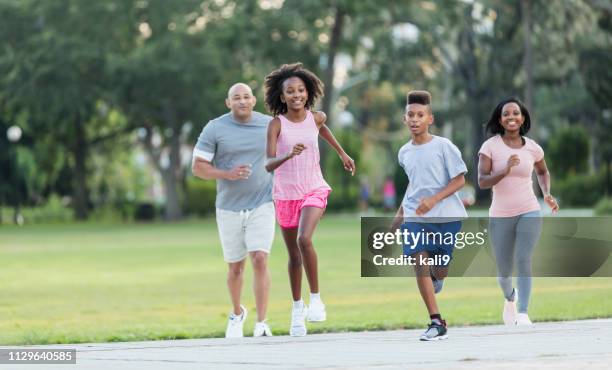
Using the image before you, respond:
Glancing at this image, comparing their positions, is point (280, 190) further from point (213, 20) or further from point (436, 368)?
point (213, 20)

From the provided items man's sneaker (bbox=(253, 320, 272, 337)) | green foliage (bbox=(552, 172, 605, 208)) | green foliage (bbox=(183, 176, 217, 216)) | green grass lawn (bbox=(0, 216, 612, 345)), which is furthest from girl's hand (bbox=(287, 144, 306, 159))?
green foliage (bbox=(183, 176, 217, 216))

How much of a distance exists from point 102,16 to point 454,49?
1917cm

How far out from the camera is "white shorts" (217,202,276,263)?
→ 12.2 m

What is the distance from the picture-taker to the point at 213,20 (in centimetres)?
6259

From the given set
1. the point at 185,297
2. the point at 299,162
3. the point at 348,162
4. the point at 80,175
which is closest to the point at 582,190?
the point at 80,175

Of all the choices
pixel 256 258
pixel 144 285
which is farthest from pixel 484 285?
pixel 256 258

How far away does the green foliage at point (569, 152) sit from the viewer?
66500 mm

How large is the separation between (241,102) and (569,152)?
56.8 metres

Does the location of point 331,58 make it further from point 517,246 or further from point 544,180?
point 517,246

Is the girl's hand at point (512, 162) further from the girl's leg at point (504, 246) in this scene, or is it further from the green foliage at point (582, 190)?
the green foliage at point (582, 190)

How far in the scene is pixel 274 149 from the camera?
454 inches

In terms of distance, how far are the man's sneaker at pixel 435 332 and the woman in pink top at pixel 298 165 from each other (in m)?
1.07

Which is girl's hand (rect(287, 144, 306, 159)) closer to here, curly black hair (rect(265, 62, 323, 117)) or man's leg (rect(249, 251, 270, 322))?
curly black hair (rect(265, 62, 323, 117))

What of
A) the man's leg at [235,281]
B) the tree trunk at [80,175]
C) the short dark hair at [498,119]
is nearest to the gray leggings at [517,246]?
the short dark hair at [498,119]
